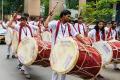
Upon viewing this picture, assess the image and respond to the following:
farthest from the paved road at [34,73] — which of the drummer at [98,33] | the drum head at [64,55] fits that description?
the drum head at [64,55]

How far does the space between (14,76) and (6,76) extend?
22 centimetres

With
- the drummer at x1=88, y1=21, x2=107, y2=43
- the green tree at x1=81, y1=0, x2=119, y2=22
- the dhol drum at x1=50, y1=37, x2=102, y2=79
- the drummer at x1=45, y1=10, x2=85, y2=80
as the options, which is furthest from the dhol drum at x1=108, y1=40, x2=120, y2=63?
the green tree at x1=81, y1=0, x2=119, y2=22

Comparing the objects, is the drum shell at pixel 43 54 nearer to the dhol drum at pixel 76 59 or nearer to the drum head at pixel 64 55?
the drum head at pixel 64 55

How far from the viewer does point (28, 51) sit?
9.62 metres

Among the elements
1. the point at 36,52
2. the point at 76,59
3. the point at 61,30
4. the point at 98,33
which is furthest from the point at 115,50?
the point at 76,59

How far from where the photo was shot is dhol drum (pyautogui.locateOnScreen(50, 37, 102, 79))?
7.04m

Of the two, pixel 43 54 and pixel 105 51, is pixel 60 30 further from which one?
pixel 105 51

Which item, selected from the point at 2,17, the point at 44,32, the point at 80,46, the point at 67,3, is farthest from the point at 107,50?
the point at 2,17

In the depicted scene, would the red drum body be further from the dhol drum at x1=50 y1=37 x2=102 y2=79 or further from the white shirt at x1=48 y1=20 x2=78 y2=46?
the dhol drum at x1=50 y1=37 x2=102 y2=79

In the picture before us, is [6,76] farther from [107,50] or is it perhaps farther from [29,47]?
[107,50]

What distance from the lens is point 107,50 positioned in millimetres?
10414

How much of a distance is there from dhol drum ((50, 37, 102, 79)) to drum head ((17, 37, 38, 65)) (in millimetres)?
1818

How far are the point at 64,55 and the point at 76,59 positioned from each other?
1.47 feet

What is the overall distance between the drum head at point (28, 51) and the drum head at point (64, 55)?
1719 mm
